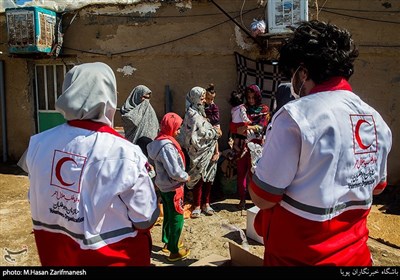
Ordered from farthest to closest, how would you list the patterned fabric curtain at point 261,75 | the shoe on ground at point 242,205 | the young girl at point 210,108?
the patterned fabric curtain at point 261,75
the young girl at point 210,108
the shoe on ground at point 242,205

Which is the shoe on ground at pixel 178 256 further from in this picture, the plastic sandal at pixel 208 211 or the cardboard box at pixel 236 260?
the cardboard box at pixel 236 260

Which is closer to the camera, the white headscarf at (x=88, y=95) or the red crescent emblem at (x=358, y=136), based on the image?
the red crescent emblem at (x=358, y=136)

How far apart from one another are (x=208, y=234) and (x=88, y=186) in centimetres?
318

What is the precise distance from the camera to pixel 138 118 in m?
4.63

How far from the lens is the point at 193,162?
16.5 ft

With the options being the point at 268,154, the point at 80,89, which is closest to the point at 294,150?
the point at 268,154

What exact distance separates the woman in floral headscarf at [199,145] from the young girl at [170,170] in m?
1.17

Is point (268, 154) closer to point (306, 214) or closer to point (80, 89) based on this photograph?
point (306, 214)

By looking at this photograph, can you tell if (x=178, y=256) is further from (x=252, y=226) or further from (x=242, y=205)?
(x=242, y=205)

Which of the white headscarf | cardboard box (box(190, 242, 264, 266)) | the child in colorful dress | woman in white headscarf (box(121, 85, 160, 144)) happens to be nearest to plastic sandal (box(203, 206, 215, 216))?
the child in colorful dress

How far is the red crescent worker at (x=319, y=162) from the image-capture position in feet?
4.62

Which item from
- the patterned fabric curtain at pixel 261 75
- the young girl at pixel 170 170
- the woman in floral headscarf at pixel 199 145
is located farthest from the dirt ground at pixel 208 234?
the patterned fabric curtain at pixel 261 75

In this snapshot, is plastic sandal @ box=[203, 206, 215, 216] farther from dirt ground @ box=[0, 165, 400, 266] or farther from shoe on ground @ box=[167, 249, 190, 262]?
shoe on ground @ box=[167, 249, 190, 262]

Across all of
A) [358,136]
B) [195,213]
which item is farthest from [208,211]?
[358,136]
